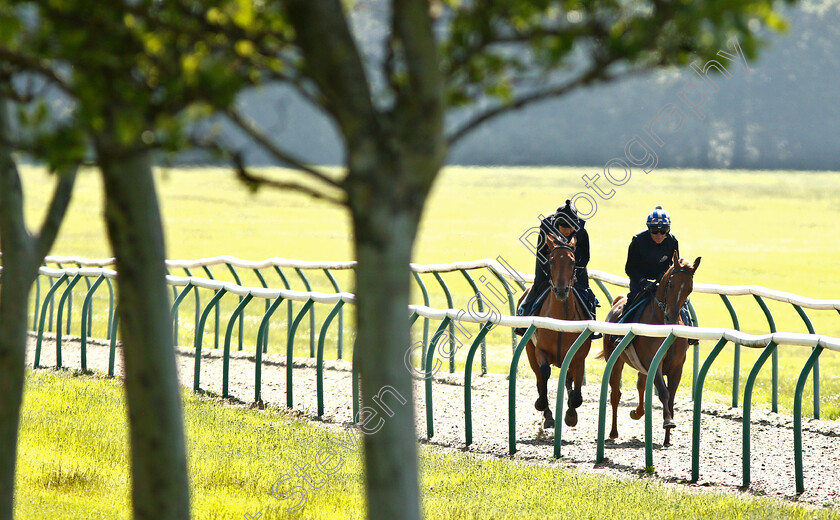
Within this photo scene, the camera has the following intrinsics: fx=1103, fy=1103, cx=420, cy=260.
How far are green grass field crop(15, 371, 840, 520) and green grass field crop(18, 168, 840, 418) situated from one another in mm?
4385

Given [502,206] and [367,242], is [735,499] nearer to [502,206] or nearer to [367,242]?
[367,242]

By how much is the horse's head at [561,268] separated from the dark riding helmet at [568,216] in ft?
1.56

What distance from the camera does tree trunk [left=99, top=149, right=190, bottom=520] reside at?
13.5 feet

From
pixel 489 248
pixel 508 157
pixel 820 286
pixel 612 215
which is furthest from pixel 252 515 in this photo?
pixel 508 157

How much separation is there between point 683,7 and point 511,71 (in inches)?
25.2

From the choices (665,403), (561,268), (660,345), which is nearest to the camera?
(665,403)

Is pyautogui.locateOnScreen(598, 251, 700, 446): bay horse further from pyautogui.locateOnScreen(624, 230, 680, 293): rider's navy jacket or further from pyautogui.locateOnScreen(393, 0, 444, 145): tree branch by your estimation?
pyautogui.locateOnScreen(393, 0, 444, 145): tree branch

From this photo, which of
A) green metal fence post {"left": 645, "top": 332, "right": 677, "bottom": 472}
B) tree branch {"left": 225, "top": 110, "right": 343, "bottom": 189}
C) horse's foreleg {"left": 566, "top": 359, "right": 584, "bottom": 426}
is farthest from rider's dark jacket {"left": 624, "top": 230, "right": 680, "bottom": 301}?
tree branch {"left": 225, "top": 110, "right": 343, "bottom": 189}

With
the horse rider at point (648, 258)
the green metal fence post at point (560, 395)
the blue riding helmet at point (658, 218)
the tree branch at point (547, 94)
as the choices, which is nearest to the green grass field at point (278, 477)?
the green metal fence post at point (560, 395)

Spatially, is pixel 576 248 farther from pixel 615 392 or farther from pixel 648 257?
pixel 615 392

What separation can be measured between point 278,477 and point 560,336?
3.24 metres

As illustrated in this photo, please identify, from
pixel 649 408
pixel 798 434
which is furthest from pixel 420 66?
pixel 649 408

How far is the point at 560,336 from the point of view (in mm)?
9859

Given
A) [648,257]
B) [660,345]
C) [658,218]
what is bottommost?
[660,345]
